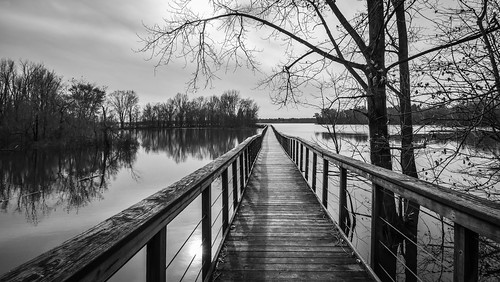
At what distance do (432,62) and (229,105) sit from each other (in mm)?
101244

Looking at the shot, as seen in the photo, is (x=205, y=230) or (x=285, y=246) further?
(x=285, y=246)

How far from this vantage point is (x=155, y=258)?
1429 mm

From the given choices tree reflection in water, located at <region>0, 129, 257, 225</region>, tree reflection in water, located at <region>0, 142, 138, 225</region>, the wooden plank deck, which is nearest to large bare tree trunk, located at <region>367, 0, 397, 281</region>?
the wooden plank deck

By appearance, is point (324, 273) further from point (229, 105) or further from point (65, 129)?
point (229, 105)

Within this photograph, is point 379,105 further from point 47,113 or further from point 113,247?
point 47,113

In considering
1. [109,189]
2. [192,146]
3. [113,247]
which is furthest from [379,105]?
[192,146]

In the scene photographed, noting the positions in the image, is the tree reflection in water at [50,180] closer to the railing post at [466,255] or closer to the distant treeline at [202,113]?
the railing post at [466,255]

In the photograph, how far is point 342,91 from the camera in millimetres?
5875

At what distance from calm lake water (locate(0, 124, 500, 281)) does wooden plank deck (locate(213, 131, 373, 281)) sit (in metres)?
1.11

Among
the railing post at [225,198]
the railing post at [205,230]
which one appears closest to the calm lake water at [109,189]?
the railing post at [205,230]

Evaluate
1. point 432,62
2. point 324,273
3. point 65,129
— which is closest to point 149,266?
point 324,273

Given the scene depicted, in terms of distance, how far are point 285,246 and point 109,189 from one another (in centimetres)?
1752

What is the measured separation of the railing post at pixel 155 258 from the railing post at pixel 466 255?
1563 millimetres

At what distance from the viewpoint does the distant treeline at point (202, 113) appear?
9881cm
